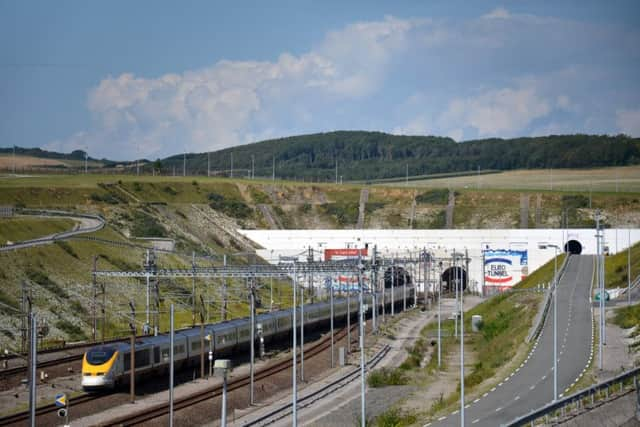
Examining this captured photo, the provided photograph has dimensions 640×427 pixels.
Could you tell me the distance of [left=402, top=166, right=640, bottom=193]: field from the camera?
158m

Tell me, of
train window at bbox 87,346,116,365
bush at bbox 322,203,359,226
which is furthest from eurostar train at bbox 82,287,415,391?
bush at bbox 322,203,359,226

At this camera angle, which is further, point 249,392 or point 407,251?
point 407,251

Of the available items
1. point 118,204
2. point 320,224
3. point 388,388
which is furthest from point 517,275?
point 388,388

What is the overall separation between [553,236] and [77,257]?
5723 centimetres

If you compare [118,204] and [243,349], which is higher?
[118,204]

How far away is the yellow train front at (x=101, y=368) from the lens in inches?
1716

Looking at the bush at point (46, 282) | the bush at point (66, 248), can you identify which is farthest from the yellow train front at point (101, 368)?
the bush at point (66, 248)

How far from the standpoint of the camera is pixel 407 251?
116 m

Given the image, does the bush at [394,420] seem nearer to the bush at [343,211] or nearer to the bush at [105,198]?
the bush at [105,198]

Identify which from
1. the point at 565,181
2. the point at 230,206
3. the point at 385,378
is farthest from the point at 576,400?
the point at 565,181

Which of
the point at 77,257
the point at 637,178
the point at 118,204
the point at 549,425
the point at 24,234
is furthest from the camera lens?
the point at 637,178

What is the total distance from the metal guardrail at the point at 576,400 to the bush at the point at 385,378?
1426 cm

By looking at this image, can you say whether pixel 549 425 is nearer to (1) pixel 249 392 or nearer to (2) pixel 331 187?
(1) pixel 249 392

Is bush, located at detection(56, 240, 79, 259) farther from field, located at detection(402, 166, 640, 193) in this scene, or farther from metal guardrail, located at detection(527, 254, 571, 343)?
field, located at detection(402, 166, 640, 193)
